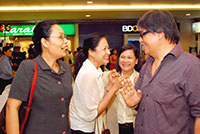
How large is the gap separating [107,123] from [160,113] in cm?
133

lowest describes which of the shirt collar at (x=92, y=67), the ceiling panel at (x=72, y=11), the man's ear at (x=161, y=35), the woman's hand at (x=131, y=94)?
the woman's hand at (x=131, y=94)

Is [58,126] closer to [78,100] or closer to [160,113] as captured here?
[78,100]

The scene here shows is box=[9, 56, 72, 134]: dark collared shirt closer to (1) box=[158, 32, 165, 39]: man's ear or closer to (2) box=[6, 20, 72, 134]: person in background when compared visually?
(2) box=[6, 20, 72, 134]: person in background

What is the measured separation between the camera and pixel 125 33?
1211cm

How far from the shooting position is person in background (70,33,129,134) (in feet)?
7.31

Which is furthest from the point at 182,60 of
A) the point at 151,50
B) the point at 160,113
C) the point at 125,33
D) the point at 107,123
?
the point at 125,33

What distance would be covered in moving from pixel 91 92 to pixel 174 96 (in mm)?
822

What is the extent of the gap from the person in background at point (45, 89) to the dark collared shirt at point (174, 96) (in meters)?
0.69

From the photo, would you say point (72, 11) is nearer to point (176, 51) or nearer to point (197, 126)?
point (176, 51)

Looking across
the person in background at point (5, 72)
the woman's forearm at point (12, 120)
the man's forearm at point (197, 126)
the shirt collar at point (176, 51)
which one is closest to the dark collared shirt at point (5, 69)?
the person in background at point (5, 72)

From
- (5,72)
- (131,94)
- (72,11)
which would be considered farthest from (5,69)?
(131,94)

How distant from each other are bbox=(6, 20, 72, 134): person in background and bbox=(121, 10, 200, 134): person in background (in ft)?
1.99

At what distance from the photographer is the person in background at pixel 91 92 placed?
2.23 meters

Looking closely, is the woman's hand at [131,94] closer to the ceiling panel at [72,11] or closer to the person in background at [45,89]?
the person in background at [45,89]
